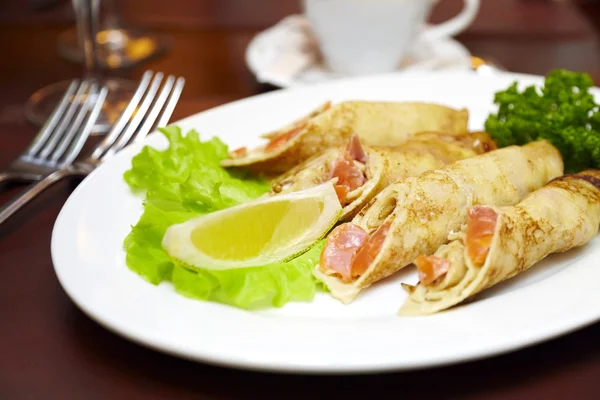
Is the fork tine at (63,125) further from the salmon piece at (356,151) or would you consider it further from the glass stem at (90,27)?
the salmon piece at (356,151)

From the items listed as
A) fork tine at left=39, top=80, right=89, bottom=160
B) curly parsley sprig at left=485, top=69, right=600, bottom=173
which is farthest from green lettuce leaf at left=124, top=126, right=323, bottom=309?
curly parsley sprig at left=485, top=69, right=600, bottom=173

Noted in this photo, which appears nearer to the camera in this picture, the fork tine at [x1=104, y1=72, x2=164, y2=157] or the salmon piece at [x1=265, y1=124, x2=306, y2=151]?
the salmon piece at [x1=265, y1=124, x2=306, y2=151]

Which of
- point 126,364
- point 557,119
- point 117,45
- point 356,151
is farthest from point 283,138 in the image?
point 117,45

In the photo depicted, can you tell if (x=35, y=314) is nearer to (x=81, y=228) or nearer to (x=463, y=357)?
(x=81, y=228)

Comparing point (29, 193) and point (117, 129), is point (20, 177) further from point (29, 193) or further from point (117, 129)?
point (117, 129)

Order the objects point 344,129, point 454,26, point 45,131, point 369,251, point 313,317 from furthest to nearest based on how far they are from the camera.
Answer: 1. point 454,26
2. point 45,131
3. point 344,129
4. point 369,251
5. point 313,317

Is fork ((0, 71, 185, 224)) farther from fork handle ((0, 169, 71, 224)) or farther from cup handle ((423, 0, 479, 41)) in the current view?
cup handle ((423, 0, 479, 41))

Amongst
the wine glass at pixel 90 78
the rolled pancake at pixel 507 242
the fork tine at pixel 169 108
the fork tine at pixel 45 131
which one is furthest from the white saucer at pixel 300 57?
the rolled pancake at pixel 507 242
